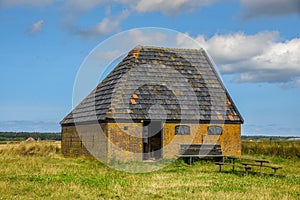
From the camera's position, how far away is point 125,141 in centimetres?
2581

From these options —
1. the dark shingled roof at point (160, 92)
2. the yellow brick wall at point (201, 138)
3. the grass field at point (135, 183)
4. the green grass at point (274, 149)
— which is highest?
the dark shingled roof at point (160, 92)

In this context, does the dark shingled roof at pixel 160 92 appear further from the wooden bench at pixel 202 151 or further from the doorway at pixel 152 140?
the wooden bench at pixel 202 151

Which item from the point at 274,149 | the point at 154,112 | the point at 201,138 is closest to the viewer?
the point at 154,112

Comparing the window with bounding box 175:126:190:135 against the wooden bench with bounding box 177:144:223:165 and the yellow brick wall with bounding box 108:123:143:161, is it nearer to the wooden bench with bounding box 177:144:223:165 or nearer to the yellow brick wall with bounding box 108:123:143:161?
the wooden bench with bounding box 177:144:223:165

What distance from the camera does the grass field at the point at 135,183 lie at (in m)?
14.1

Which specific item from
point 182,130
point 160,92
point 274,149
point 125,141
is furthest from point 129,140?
point 274,149

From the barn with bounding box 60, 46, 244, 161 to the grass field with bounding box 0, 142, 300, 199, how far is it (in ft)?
9.30

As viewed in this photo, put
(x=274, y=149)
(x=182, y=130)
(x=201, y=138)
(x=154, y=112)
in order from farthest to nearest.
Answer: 1. (x=274, y=149)
2. (x=201, y=138)
3. (x=182, y=130)
4. (x=154, y=112)

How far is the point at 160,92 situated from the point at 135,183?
11905mm

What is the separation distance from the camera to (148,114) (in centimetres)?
2630

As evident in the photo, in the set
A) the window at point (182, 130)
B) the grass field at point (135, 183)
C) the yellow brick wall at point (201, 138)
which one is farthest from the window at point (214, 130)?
the grass field at point (135, 183)

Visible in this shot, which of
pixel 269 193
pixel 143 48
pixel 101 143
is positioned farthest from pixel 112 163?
pixel 269 193

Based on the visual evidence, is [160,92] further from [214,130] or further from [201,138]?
[214,130]

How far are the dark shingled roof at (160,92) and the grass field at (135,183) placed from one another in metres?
3.89
